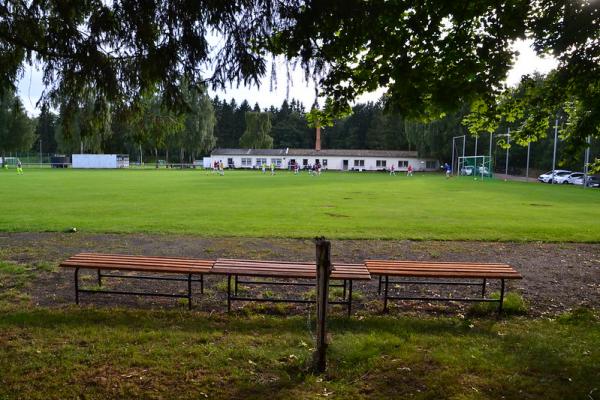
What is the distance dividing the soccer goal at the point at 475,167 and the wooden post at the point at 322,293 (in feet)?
196

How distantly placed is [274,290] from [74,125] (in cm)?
371

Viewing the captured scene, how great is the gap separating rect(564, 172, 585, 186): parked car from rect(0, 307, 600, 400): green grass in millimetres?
51882

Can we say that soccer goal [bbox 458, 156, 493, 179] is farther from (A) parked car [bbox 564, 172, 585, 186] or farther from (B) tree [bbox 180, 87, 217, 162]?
(B) tree [bbox 180, 87, 217, 162]

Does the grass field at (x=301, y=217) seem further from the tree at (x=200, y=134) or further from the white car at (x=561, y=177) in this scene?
the tree at (x=200, y=134)

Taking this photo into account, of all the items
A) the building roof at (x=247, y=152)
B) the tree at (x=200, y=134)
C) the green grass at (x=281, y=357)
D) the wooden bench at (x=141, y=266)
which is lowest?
the green grass at (x=281, y=357)

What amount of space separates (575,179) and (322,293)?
56.0m

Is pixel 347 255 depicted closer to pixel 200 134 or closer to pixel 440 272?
pixel 440 272

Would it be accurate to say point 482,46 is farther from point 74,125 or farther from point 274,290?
point 74,125

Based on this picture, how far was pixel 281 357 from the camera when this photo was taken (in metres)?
4.79

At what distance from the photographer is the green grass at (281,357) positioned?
4.11 metres

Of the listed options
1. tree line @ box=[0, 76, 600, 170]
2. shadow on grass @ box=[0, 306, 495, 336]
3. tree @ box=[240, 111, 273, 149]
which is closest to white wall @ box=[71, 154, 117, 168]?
tree line @ box=[0, 76, 600, 170]

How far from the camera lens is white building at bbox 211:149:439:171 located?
297 ft

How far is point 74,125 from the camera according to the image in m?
5.67

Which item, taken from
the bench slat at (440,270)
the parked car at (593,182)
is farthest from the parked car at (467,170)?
the bench slat at (440,270)
